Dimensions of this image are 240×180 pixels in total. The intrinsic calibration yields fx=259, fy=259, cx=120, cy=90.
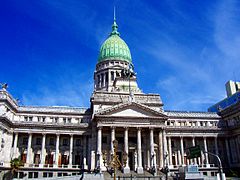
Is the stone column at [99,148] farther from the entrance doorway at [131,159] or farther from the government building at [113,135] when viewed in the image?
the entrance doorway at [131,159]

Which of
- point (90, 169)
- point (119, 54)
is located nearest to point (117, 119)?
point (90, 169)

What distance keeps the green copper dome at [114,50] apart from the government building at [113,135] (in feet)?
52.3

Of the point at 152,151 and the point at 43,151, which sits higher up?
the point at 43,151

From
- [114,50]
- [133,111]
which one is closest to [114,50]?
[114,50]

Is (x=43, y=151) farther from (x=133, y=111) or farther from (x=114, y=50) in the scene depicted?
(x=114, y=50)

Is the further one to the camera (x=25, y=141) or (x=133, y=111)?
(x=25, y=141)

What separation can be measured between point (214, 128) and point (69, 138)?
4216 cm

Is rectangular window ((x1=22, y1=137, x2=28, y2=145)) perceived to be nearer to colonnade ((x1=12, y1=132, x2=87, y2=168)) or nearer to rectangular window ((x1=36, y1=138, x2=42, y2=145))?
colonnade ((x1=12, y1=132, x2=87, y2=168))

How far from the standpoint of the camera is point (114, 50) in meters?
97.1

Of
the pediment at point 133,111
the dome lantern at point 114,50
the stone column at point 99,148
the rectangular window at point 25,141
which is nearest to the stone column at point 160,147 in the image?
the pediment at point 133,111

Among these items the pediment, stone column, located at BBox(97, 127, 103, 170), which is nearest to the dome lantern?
the pediment

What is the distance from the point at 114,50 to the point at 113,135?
41839 mm

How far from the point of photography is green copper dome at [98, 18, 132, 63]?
3804 inches

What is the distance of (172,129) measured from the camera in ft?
244
